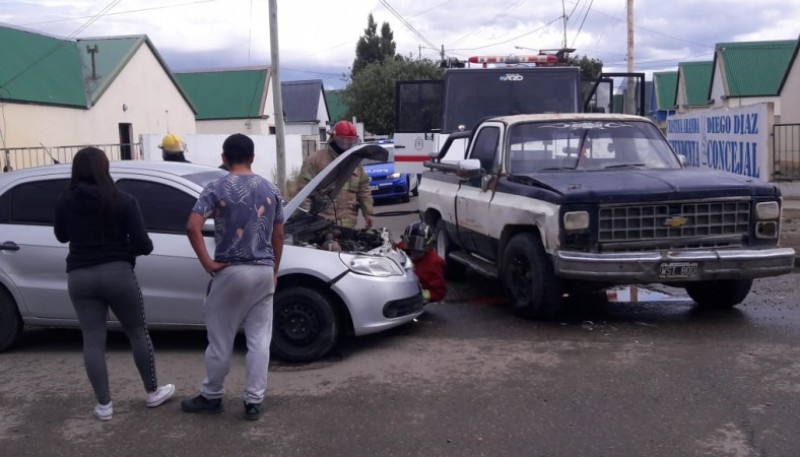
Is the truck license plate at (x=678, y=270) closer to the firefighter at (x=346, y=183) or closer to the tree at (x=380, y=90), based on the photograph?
the firefighter at (x=346, y=183)

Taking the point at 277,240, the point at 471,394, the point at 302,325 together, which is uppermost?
the point at 277,240

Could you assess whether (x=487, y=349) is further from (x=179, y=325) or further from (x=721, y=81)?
(x=721, y=81)

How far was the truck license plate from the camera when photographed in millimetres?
7309

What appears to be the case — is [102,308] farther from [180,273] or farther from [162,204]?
[162,204]

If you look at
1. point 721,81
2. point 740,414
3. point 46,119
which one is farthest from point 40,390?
point 721,81

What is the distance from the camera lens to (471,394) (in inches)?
236

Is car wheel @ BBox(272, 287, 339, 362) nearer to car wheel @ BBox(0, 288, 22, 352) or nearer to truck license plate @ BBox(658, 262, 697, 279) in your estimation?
car wheel @ BBox(0, 288, 22, 352)

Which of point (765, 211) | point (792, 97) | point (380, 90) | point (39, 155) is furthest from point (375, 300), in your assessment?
point (380, 90)

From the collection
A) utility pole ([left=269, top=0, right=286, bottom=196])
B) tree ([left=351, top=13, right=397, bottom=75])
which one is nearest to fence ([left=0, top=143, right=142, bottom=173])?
utility pole ([left=269, top=0, right=286, bottom=196])

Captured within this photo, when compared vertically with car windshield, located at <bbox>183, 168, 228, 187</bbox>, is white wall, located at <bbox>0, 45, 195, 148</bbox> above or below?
above

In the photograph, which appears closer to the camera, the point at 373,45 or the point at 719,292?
the point at 719,292

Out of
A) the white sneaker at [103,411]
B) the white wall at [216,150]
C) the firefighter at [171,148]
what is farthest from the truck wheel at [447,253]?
the white wall at [216,150]

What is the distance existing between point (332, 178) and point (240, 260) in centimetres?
234

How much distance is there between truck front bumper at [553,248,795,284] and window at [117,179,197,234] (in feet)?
9.88
